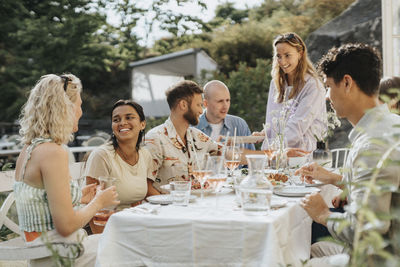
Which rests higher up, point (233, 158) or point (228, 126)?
point (228, 126)

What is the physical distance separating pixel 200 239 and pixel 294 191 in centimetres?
77

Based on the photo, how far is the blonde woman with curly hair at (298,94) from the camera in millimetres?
3598

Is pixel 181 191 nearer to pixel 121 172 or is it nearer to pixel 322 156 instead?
pixel 121 172

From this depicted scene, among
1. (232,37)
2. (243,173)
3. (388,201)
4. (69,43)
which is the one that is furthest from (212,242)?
(69,43)

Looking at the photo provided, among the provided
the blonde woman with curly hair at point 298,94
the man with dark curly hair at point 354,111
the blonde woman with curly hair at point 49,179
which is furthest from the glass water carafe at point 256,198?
the blonde woman with curly hair at point 298,94

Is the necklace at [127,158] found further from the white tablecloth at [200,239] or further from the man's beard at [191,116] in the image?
the white tablecloth at [200,239]

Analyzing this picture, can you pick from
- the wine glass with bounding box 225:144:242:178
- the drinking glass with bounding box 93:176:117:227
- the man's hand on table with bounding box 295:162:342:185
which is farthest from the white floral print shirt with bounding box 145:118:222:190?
the man's hand on table with bounding box 295:162:342:185

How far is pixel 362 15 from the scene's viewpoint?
809 cm

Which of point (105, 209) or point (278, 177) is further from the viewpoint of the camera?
point (278, 177)

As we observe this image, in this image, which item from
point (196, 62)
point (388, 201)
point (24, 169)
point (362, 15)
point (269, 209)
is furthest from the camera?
point (196, 62)

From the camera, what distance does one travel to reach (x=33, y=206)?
1.95m

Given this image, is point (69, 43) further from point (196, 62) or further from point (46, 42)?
point (196, 62)

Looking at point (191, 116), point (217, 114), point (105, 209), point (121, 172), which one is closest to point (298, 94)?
point (217, 114)

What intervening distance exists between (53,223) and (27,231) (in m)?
0.13
